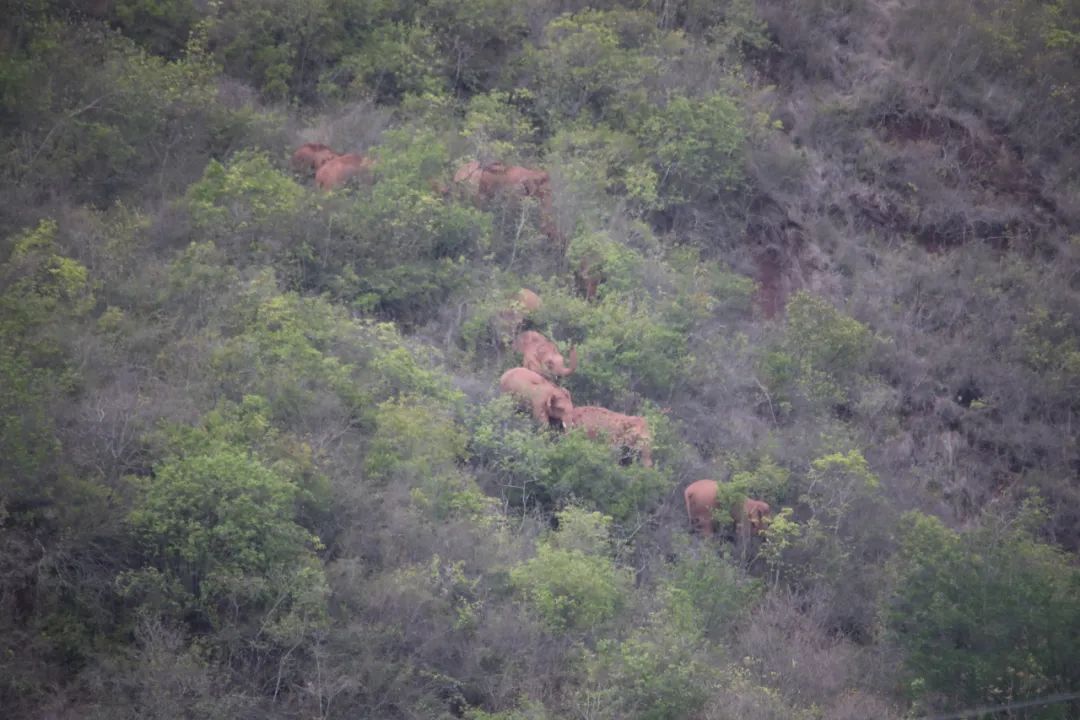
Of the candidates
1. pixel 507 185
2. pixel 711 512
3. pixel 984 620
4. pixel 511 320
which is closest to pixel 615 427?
pixel 711 512

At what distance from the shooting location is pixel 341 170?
61.7ft

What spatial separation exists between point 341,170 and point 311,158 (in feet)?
2.99

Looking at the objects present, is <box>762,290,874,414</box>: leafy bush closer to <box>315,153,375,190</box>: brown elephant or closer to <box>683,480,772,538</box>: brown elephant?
<box>683,480,772,538</box>: brown elephant

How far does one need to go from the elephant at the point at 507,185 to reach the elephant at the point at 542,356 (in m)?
2.58

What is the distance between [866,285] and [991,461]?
3.76m

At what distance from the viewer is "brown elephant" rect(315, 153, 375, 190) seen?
18734 millimetres

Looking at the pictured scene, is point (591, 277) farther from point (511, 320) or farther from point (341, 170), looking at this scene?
point (341, 170)

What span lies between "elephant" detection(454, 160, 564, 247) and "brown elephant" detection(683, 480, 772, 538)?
513 centimetres

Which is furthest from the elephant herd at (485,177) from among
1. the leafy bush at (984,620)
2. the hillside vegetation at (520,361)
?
the leafy bush at (984,620)

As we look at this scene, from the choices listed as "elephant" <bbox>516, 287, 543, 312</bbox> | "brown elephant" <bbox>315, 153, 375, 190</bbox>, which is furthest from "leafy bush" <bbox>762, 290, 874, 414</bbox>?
→ "brown elephant" <bbox>315, 153, 375, 190</bbox>

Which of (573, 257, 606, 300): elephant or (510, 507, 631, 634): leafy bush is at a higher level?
(573, 257, 606, 300): elephant

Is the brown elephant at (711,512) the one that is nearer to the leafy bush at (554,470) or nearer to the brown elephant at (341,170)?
the leafy bush at (554,470)

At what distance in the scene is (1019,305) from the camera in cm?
2105

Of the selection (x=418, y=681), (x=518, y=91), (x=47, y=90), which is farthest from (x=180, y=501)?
(x=518, y=91)
